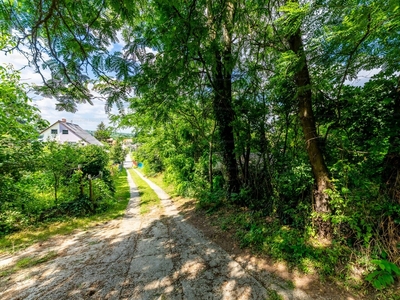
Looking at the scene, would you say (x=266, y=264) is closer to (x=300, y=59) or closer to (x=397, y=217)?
(x=397, y=217)

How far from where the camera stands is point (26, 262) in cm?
292

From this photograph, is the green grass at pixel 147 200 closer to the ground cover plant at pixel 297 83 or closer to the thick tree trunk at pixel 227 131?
the thick tree trunk at pixel 227 131

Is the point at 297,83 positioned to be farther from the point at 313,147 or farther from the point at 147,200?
the point at 147,200

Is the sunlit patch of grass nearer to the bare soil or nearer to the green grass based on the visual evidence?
the bare soil

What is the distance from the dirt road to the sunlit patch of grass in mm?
96

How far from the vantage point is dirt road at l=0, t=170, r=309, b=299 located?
2.03 metres

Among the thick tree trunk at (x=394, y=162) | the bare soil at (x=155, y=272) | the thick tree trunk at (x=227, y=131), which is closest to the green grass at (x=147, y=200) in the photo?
the bare soil at (x=155, y=272)

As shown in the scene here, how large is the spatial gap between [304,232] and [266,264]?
855 millimetres

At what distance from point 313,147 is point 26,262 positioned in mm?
5422

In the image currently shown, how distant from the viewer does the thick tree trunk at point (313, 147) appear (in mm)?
2645

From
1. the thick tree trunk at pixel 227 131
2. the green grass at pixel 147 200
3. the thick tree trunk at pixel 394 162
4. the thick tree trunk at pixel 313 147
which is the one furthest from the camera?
the green grass at pixel 147 200

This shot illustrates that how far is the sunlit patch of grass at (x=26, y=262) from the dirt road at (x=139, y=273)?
0.10 m

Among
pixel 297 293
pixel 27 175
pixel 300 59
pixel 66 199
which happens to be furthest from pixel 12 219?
pixel 300 59

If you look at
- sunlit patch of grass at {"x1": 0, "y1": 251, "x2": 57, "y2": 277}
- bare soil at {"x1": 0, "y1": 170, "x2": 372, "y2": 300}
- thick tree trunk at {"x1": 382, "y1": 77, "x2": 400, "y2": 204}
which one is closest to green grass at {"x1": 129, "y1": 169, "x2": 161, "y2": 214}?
bare soil at {"x1": 0, "y1": 170, "x2": 372, "y2": 300}
